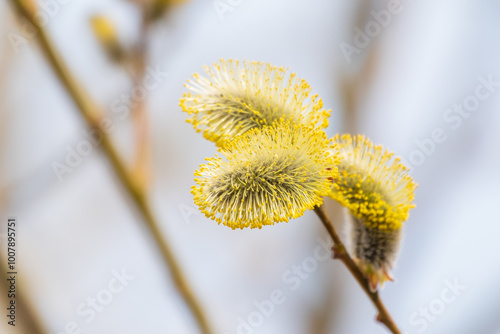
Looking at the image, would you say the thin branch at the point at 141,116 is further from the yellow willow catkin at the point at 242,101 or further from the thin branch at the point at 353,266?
the thin branch at the point at 353,266

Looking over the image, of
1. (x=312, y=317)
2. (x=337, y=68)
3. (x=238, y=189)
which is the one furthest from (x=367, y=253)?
(x=337, y=68)

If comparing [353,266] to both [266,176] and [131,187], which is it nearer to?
[266,176]

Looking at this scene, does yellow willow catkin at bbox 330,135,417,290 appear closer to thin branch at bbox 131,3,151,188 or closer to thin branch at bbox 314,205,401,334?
thin branch at bbox 314,205,401,334

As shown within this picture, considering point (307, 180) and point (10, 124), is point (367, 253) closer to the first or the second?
point (307, 180)

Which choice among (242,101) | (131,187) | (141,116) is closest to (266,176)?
(242,101)

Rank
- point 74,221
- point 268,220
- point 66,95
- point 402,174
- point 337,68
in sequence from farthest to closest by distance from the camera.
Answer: point 74,221
point 337,68
point 66,95
point 402,174
point 268,220

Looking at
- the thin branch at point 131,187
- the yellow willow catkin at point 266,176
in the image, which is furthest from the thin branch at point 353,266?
the thin branch at point 131,187

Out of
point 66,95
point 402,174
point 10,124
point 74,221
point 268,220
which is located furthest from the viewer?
point 74,221
